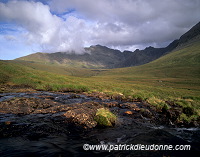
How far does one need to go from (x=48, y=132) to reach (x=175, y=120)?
17762mm

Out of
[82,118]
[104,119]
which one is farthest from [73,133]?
[104,119]

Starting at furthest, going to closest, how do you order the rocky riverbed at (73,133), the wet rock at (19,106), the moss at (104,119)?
the wet rock at (19,106), the moss at (104,119), the rocky riverbed at (73,133)

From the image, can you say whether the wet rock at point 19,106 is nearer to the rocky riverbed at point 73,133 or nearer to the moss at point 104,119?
the rocky riverbed at point 73,133

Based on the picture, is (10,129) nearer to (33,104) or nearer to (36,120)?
(36,120)

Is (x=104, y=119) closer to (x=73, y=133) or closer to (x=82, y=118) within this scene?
(x=82, y=118)

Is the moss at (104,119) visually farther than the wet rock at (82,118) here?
Yes

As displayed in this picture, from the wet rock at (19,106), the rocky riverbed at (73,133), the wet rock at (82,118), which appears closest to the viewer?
the rocky riverbed at (73,133)

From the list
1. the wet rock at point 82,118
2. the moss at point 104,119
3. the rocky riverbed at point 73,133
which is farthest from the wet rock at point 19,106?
the moss at point 104,119

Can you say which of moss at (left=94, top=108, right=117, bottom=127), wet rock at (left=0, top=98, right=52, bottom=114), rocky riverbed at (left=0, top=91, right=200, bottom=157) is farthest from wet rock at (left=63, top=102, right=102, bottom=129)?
wet rock at (left=0, top=98, right=52, bottom=114)

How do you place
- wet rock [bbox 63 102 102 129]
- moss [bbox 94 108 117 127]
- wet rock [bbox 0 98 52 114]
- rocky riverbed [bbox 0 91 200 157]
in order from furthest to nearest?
wet rock [bbox 0 98 52 114] → moss [bbox 94 108 117 127] → wet rock [bbox 63 102 102 129] → rocky riverbed [bbox 0 91 200 157]

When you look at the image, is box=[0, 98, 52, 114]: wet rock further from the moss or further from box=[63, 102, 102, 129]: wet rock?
the moss

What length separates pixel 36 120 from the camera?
14.4 m

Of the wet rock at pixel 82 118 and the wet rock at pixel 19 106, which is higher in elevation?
the wet rock at pixel 19 106

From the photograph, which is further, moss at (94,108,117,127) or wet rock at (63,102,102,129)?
moss at (94,108,117,127)
